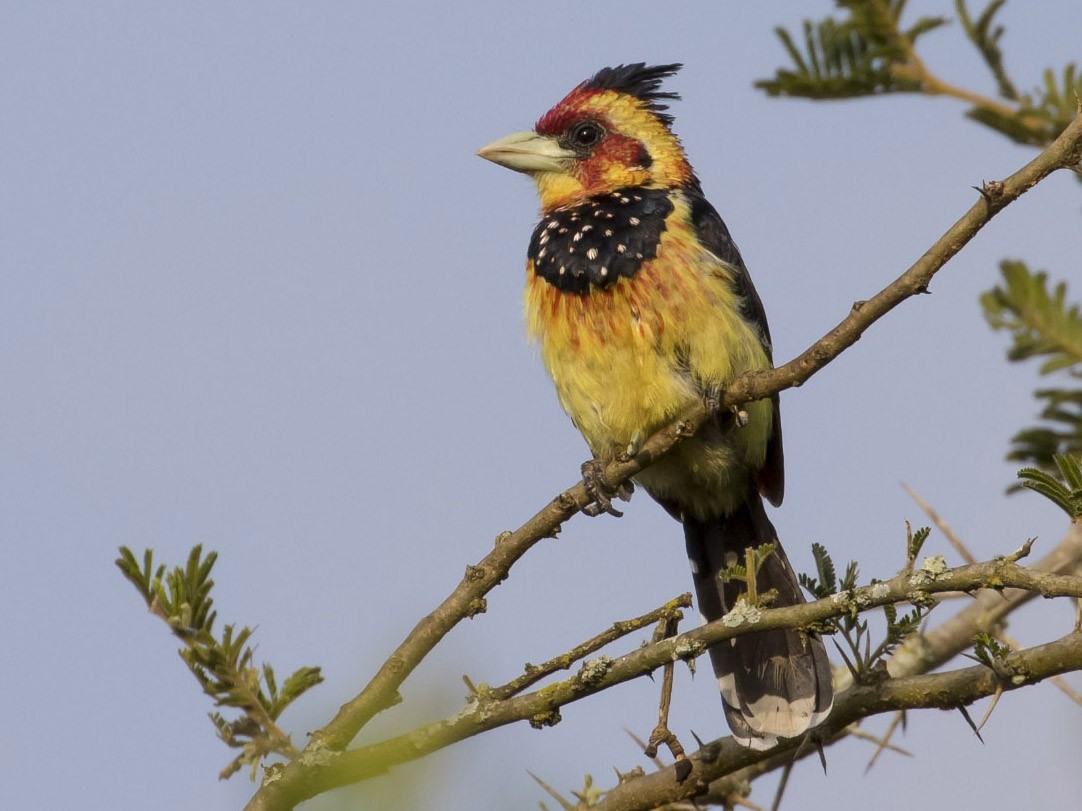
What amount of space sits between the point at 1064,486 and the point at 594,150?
2.98 metres

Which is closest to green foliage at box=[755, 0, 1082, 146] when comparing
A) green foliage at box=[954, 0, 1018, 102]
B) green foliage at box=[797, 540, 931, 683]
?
green foliage at box=[954, 0, 1018, 102]

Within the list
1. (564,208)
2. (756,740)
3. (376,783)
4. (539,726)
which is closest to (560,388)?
(564,208)

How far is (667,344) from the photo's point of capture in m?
4.18

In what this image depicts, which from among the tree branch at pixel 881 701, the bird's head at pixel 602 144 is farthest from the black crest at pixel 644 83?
the tree branch at pixel 881 701

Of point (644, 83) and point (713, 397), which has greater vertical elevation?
point (644, 83)

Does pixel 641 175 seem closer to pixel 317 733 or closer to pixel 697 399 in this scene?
pixel 697 399

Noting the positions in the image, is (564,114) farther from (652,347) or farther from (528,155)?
(652,347)

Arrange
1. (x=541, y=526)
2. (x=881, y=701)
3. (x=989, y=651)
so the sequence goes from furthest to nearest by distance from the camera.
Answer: (x=541, y=526) < (x=881, y=701) < (x=989, y=651)

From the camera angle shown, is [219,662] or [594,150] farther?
[594,150]

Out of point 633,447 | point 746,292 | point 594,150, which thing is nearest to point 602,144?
point 594,150

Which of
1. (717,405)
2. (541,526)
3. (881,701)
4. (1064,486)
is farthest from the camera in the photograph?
(717,405)

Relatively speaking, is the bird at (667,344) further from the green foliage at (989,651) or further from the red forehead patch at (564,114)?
the green foliage at (989,651)

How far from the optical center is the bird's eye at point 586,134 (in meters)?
5.21

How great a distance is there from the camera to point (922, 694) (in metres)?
2.95
